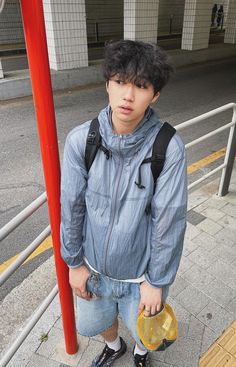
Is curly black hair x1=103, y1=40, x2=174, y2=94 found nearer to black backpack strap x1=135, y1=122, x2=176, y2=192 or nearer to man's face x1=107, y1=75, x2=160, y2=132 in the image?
man's face x1=107, y1=75, x2=160, y2=132

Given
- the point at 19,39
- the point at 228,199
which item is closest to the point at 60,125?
the point at 228,199

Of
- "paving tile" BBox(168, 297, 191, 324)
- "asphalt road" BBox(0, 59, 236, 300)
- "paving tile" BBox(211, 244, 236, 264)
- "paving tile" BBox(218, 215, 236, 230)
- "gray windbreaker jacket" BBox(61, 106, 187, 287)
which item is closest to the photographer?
"gray windbreaker jacket" BBox(61, 106, 187, 287)

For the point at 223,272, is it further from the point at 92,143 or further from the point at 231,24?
the point at 231,24

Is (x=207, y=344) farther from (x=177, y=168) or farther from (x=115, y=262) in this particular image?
(x=177, y=168)

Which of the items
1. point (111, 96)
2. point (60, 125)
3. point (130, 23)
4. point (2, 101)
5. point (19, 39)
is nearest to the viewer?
point (111, 96)

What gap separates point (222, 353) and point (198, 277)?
683 mm

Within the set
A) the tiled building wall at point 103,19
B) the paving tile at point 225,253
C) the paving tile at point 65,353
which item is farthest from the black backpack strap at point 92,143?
the tiled building wall at point 103,19

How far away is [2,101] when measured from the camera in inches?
312

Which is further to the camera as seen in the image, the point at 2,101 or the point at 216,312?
the point at 2,101

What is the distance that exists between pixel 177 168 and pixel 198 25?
12992 mm

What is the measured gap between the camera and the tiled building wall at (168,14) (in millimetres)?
19969

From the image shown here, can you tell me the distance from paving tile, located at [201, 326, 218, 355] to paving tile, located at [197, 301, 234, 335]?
0.03 metres

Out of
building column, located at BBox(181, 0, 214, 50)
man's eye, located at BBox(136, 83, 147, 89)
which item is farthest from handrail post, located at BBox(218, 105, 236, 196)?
building column, located at BBox(181, 0, 214, 50)

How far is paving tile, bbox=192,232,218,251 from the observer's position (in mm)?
3021
